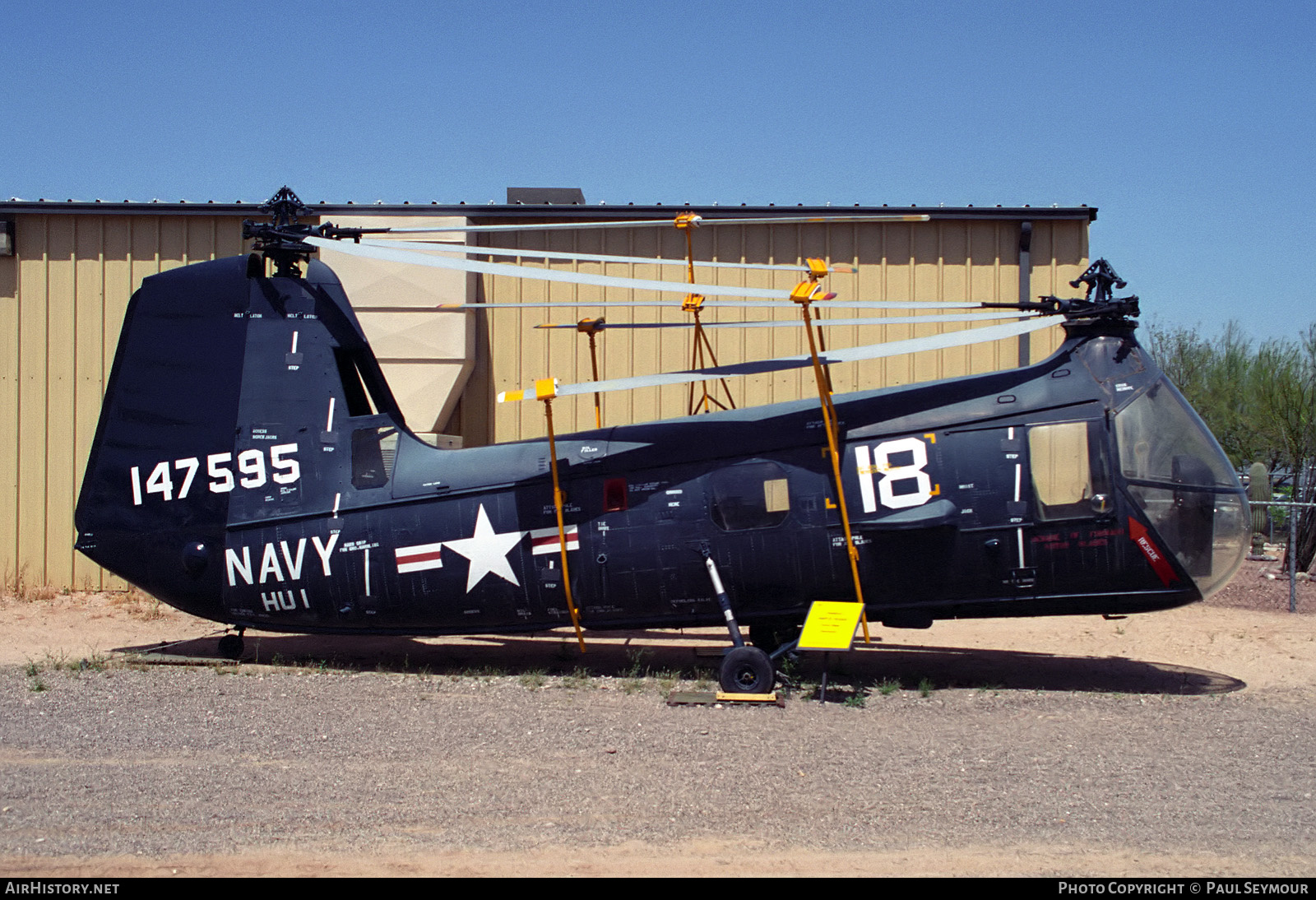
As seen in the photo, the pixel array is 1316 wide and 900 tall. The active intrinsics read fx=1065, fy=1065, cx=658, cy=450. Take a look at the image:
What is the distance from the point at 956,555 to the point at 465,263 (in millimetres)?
→ 5505

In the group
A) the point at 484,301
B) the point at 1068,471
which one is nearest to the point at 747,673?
the point at 1068,471

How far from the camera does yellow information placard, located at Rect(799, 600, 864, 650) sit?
376 inches

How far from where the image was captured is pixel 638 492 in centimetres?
1052

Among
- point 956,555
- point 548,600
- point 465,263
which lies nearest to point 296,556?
point 548,600

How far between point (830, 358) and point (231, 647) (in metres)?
7.25

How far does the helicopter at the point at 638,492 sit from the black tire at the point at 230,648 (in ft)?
0.08

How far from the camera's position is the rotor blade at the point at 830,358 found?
976cm

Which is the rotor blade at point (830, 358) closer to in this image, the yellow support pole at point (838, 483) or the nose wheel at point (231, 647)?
the yellow support pole at point (838, 483)

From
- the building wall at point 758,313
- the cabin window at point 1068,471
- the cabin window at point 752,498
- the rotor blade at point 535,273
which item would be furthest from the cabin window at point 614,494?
the building wall at point 758,313

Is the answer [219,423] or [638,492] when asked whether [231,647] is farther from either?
[638,492]

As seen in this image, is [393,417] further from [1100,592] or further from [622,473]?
[1100,592]

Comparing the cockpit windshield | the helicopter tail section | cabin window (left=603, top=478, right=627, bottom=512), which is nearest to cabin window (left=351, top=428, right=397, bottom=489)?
the helicopter tail section

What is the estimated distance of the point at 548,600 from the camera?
10.6m

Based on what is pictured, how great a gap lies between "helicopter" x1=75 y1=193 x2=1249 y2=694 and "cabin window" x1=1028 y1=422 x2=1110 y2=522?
2 centimetres
